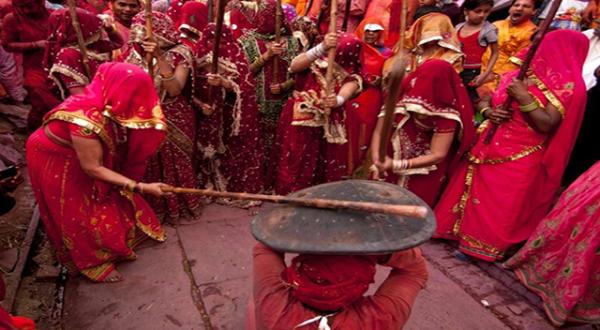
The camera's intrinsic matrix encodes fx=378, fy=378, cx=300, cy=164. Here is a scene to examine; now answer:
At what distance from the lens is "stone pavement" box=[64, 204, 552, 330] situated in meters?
2.58

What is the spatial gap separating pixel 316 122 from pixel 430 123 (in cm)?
104

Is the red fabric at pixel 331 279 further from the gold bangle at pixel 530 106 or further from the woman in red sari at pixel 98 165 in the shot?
the gold bangle at pixel 530 106

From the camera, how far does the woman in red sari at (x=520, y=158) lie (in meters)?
2.80

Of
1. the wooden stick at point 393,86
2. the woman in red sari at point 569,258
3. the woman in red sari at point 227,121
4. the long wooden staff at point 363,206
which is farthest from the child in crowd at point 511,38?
the long wooden staff at point 363,206

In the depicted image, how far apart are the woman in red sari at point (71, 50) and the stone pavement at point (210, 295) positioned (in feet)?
5.07

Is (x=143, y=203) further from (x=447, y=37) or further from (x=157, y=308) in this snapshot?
(x=447, y=37)

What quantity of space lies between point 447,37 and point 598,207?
201cm

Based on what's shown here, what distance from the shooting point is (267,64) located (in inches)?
165

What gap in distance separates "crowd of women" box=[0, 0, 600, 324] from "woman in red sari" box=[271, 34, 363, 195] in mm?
15

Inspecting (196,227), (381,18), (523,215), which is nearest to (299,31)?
→ (381,18)

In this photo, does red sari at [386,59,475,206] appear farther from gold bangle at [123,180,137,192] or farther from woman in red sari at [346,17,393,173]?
gold bangle at [123,180,137,192]

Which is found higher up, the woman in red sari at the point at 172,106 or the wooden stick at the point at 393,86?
the wooden stick at the point at 393,86

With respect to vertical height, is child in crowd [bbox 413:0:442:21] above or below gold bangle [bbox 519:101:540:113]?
above

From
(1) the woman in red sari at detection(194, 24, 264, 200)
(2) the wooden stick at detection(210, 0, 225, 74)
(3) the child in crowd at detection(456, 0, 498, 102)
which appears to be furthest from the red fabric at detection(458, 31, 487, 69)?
(2) the wooden stick at detection(210, 0, 225, 74)
